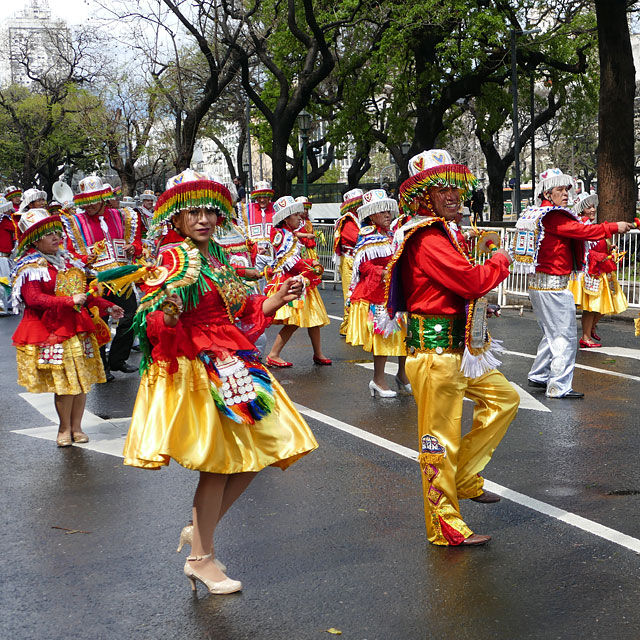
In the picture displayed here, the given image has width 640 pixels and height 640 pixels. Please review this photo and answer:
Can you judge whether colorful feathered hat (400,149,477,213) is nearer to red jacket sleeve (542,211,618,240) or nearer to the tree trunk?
red jacket sleeve (542,211,618,240)

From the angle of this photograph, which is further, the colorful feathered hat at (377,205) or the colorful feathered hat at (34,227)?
the colorful feathered hat at (377,205)

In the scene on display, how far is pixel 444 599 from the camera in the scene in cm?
434

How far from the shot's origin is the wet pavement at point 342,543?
4.18 meters

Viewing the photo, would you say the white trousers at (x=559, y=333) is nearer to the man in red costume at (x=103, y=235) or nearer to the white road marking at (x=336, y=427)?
the white road marking at (x=336, y=427)

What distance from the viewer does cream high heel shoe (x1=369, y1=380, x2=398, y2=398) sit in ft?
29.8

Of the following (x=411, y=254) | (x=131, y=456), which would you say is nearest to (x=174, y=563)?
(x=131, y=456)

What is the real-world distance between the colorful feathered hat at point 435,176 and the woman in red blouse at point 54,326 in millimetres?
3146

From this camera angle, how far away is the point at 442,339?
5.05 meters

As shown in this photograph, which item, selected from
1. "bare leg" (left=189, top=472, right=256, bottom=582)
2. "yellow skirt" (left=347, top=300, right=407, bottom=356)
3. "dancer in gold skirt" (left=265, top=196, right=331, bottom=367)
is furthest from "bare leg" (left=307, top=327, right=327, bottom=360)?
"bare leg" (left=189, top=472, right=256, bottom=582)

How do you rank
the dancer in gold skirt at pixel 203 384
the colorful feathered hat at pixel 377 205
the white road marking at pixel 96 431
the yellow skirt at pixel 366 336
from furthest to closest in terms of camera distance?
the colorful feathered hat at pixel 377 205, the yellow skirt at pixel 366 336, the white road marking at pixel 96 431, the dancer in gold skirt at pixel 203 384

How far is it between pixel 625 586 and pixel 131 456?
2.35m

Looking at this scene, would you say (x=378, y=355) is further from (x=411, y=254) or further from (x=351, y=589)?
(x=351, y=589)

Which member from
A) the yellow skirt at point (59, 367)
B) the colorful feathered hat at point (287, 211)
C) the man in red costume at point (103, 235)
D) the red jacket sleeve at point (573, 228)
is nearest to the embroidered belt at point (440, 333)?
the yellow skirt at point (59, 367)

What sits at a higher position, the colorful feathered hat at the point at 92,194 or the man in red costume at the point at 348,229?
the colorful feathered hat at the point at 92,194
